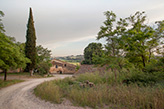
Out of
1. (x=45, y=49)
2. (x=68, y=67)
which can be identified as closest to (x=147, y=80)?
(x=45, y=49)

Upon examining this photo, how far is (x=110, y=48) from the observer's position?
781cm

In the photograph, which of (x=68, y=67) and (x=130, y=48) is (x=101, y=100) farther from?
(x=68, y=67)

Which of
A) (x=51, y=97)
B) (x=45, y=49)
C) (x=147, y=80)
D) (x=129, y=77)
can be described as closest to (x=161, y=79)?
(x=147, y=80)

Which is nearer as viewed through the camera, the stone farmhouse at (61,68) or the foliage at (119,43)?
the foliage at (119,43)

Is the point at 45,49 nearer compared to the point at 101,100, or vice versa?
the point at 101,100

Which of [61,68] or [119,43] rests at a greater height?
[119,43]

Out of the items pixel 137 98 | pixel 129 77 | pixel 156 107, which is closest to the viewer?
pixel 156 107

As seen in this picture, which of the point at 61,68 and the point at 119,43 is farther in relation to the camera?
the point at 61,68

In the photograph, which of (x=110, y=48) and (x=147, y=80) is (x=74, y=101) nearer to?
(x=110, y=48)

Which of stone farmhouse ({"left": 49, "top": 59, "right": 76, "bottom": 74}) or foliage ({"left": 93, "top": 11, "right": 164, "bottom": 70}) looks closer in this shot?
foliage ({"left": 93, "top": 11, "right": 164, "bottom": 70})

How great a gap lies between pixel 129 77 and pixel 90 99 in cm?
505

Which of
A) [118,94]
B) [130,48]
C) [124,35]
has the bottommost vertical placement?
[118,94]

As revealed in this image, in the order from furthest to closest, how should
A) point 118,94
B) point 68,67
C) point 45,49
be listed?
1. point 68,67
2. point 45,49
3. point 118,94

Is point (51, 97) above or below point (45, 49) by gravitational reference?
below
